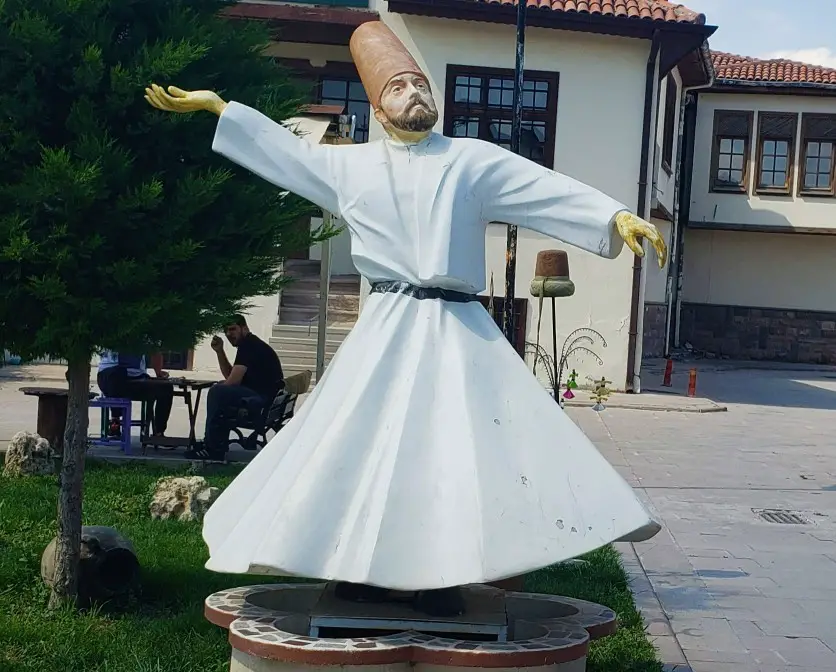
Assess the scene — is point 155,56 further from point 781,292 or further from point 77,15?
point 781,292

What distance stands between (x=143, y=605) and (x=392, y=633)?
206cm

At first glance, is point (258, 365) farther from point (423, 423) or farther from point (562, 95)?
point (562, 95)

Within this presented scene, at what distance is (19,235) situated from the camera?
4359 millimetres

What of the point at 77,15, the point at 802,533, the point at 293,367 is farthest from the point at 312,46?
the point at 77,15

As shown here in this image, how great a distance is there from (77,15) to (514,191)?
6.38ft

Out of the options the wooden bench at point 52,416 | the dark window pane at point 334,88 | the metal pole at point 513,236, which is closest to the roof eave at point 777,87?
the dark window pane at point 334,88

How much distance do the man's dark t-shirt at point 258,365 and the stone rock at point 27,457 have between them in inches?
82.2

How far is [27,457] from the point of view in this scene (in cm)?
843

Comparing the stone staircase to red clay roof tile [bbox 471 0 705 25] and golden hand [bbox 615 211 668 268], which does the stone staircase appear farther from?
golden hand [bbox 615 211 668 268]

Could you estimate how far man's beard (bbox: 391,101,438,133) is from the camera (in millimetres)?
3762

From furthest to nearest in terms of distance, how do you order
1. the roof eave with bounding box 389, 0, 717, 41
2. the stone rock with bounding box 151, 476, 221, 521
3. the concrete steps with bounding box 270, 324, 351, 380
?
the roof eave with bounding box 389, 0, 717, 41
the concrete steps with bounding box 270, 324, 351, 380
the stone rock with bounding box 151, 476, 221, 521

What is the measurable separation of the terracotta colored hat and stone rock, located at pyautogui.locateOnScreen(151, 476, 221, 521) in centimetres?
381

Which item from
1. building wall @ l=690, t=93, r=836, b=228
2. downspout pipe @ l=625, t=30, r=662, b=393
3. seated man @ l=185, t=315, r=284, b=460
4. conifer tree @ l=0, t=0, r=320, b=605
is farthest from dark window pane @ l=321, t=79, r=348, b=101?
conifer tree @ l=0, t=0, r=320, b=605

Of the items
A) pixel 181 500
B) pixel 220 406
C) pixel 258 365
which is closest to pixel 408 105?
pixel 181 500
